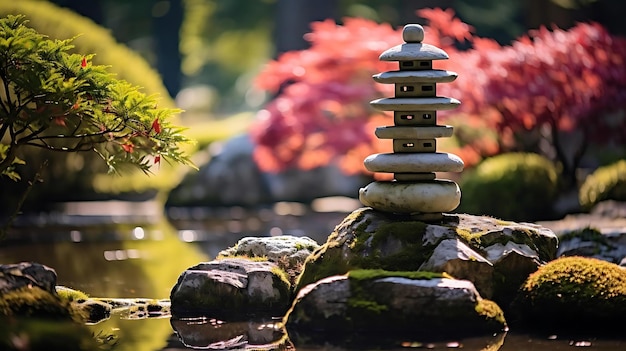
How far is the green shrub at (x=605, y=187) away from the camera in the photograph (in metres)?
17.5

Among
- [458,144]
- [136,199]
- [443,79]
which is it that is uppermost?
[443,79]

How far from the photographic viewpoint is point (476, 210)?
61.4ft

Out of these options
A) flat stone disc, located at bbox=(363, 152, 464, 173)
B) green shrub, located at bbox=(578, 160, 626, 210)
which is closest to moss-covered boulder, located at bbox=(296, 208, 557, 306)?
flat stone disc, located at bbox=(363, 152, 464, 173)

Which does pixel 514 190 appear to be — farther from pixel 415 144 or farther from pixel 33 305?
pixel 33 305

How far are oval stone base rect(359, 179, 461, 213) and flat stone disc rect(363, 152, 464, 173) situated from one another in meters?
0.14

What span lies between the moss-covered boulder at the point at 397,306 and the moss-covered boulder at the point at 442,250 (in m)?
0.53

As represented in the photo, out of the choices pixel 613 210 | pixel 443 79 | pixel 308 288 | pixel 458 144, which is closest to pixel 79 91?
pixel 308 288

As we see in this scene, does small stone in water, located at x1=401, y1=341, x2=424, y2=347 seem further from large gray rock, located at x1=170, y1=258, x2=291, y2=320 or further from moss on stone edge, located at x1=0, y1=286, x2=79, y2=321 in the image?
moss on stone edge, located at x1=0, y1=286, x2=79, y2=321

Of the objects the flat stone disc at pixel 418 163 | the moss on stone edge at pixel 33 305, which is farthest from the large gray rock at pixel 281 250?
the moss on stone edge at pixel 33 305

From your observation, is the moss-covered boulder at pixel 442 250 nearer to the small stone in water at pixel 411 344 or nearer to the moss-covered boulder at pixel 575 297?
the moss-covered boulder at pixel 575 297

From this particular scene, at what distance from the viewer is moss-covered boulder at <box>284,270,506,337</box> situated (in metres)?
9.88

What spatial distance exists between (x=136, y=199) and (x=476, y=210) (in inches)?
488

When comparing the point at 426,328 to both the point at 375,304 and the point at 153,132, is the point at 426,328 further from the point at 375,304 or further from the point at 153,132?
the point at 153,132

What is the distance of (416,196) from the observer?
1106cm
